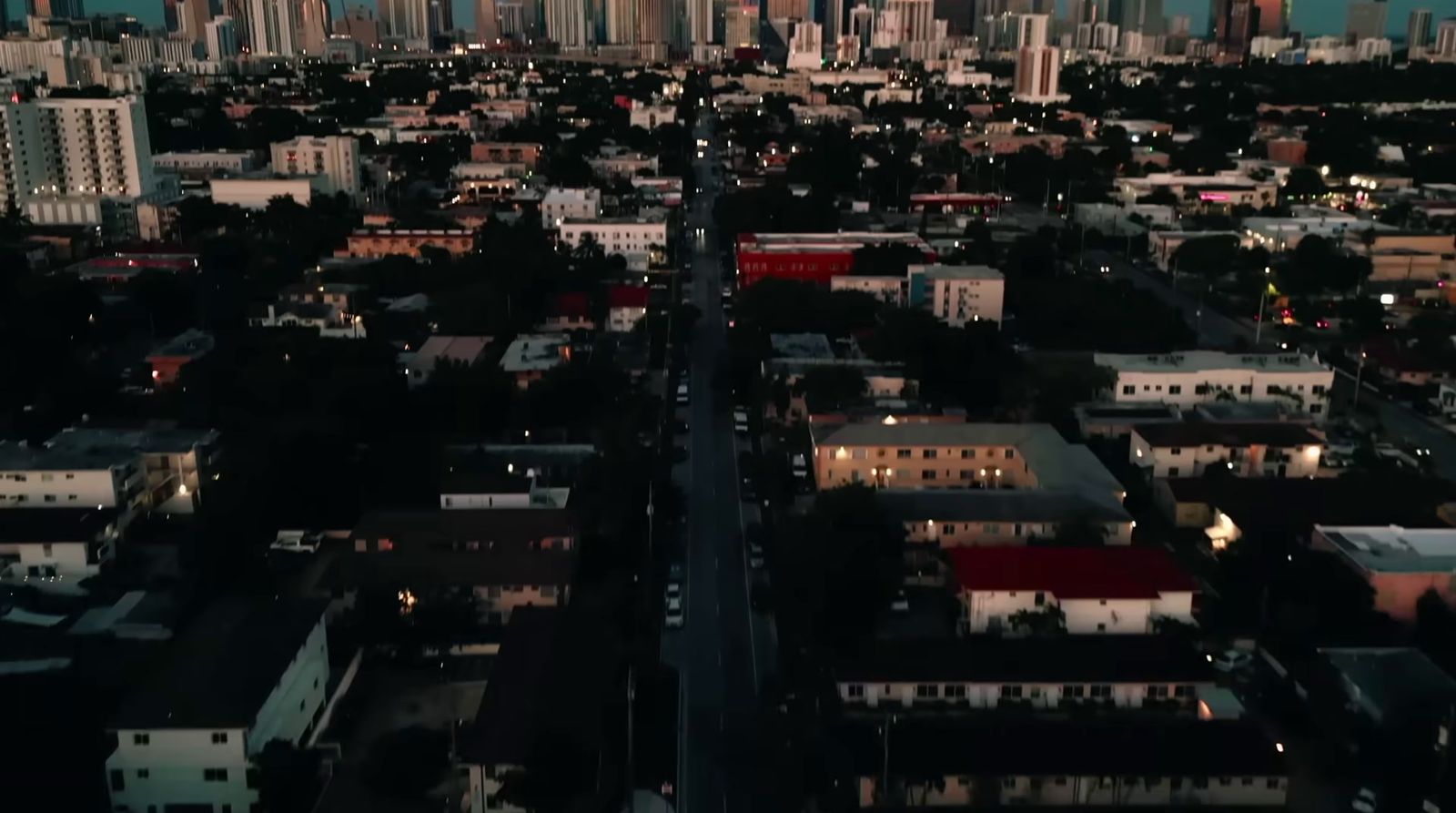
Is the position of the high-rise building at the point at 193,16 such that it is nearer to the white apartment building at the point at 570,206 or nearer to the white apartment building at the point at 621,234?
the white apartment building at the point at 570,206

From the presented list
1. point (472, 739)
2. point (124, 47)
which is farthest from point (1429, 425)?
point (124, 47)

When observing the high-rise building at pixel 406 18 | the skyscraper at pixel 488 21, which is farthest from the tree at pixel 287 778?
the high-rise building at pixel 406 18

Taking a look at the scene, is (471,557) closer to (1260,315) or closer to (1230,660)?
(1230,660)

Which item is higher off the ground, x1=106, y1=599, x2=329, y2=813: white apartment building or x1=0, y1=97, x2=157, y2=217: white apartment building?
x1=0, y1=97, x2=157, y2=217: white apartment building

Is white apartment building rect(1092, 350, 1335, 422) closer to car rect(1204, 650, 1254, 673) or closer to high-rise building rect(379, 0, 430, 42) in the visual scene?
car rect(1204, 650, 1254, 673)

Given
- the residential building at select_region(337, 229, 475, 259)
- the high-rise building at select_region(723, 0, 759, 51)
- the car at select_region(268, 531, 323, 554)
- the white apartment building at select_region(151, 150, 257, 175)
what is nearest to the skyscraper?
the high-rise building at select_region(723, 0, 759, 51)
